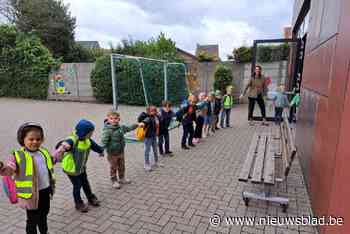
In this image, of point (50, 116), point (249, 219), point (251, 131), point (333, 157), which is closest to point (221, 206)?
point (249, 219)

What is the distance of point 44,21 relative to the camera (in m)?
25.0

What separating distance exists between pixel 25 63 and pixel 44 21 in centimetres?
1160

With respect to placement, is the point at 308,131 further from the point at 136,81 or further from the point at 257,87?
the point at 136,81

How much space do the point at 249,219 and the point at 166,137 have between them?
275cm

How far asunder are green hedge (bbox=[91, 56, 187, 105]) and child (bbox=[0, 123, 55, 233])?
370 inches

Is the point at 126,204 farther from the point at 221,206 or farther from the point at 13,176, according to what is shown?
the point at 13,176

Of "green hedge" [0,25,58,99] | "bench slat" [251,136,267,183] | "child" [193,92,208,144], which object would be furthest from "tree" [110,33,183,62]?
"bench slat" [251,136,267,183]

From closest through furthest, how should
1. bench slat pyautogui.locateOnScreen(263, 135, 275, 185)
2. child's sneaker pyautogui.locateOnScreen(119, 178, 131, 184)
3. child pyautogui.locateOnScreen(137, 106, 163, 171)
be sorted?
bench slat pyautogui.locateOnScreen(263, 135, 275, 185) < child's sneaker pyautogui.locateOnScreen(119, 178, 131, 184) < child pyautogui.locateOnScreen(137, 106, 163, 171)

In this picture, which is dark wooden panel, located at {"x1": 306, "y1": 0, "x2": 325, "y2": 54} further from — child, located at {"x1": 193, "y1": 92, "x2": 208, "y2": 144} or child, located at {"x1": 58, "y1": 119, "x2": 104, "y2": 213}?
child, located at {"x1": 58, "y1": 119, "x2": 104, "y2": 213}

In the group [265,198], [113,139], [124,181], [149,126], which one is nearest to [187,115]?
[149,126]

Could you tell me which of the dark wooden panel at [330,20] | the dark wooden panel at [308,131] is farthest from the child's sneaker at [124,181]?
the dark wooden panel at [330,20]

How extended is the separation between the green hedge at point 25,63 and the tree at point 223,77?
1087 centimetres

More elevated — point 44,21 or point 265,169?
point 44,21

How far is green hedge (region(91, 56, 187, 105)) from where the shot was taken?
1234 cm
